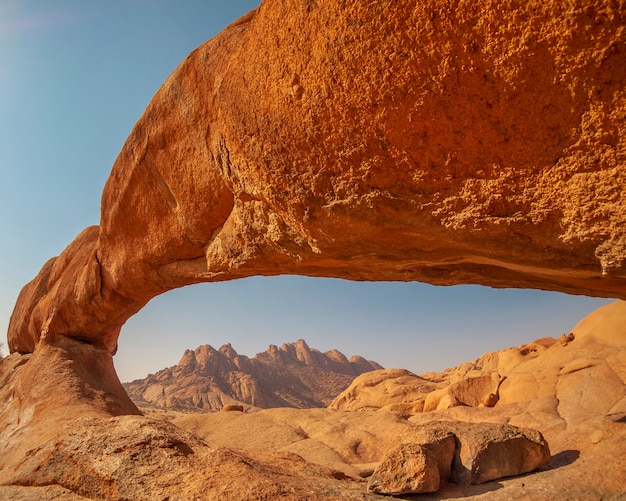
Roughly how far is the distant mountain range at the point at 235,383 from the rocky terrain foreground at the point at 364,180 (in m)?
31.8

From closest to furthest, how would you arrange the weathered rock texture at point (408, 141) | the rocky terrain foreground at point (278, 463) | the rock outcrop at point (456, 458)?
the weathered rock texture at point (408, 141) → the rocky terrain foreground at point (278, 463) → the rock outcrop at point (456, 458)

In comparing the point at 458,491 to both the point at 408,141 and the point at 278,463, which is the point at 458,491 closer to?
the point at 278,463

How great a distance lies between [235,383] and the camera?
44.3 m

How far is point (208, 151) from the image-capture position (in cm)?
502

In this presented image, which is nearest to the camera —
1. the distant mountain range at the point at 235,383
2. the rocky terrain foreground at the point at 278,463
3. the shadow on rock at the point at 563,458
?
the rocky terrain foreground at the point at 278,463

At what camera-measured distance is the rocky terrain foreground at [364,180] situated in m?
2.49

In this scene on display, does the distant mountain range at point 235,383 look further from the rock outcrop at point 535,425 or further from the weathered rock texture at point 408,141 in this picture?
the weathered rock texture at point 408,141

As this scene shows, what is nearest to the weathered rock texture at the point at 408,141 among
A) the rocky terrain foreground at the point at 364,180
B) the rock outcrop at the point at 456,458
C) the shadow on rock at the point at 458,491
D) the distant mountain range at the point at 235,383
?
the rocky terrain foreground at the point at 364,180

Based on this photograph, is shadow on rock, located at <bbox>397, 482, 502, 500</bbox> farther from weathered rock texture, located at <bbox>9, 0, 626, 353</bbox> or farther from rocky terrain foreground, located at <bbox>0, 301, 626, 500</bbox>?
weathered rock texture, located at <bbox>9, 0, 626, 353</bbox>

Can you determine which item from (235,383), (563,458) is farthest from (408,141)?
(235,383)

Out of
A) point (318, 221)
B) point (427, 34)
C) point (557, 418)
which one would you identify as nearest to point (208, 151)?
point (318, 221)

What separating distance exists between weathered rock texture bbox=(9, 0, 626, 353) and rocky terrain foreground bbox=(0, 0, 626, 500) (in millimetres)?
14

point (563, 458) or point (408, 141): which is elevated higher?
point (408, 141)

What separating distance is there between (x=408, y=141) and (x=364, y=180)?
55 cm
